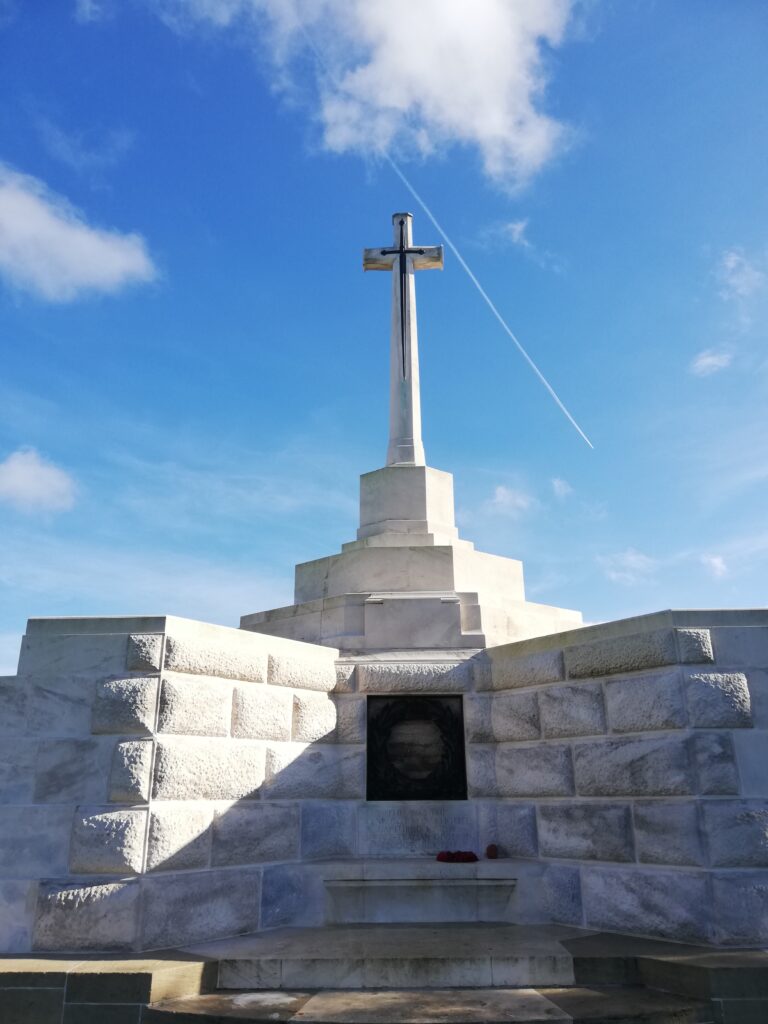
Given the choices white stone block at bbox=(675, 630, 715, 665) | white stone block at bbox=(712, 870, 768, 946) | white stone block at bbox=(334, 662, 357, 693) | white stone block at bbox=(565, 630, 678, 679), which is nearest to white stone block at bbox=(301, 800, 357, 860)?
white stone block at bbox=(334, 662, 357, 693)

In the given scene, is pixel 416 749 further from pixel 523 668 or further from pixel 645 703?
pixel 645 703

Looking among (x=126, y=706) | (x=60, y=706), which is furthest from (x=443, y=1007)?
(x=60, y=706)

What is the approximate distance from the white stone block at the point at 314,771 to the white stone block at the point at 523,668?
5.38ft

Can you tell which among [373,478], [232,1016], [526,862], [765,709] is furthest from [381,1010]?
[373,478]

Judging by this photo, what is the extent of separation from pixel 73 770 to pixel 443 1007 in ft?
11.2

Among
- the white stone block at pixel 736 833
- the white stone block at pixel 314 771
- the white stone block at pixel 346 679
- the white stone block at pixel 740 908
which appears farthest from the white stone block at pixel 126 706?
the white stone block at pixel 740 908

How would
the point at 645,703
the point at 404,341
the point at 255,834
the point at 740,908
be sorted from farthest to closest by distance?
the point at 404,341, the point at 255,834, the point at 645,703, the point at 740,908

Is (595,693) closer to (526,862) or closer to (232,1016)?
(526,862)

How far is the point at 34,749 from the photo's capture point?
6410 mm

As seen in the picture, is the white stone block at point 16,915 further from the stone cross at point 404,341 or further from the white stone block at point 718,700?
the stone cross at point 404,341

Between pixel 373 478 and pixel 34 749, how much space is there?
18.0 feet

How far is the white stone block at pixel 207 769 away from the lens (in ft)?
20.9

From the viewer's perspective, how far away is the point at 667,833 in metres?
6.30

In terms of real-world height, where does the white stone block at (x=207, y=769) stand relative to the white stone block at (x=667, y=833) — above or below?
above
